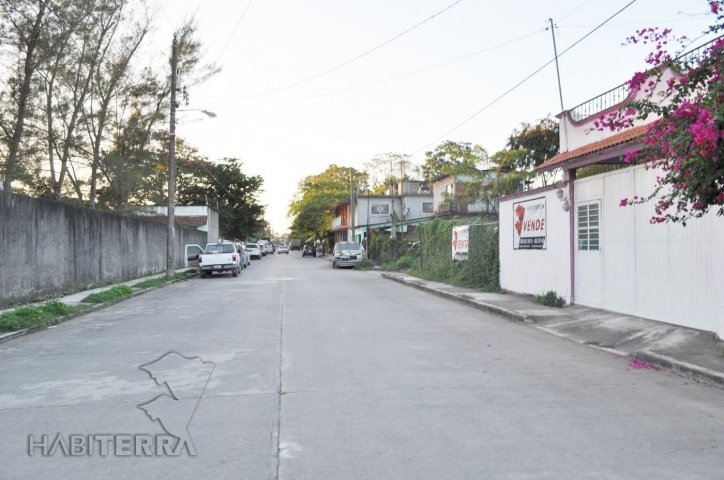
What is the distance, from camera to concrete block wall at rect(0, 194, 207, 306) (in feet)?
47.7

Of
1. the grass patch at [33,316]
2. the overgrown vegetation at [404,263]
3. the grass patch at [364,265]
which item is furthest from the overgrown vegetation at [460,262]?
the grass patch at [33,316]

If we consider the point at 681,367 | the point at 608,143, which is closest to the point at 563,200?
the point at 608,143

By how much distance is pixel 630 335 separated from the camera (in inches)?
382

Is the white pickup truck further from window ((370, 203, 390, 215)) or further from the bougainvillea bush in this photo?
window ((370, 203, 390, 215))

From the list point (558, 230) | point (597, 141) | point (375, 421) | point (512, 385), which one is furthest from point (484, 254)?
point (375, 421)

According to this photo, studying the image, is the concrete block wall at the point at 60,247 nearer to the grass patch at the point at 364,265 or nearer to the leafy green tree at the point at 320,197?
the grass patch at the point at 364,265

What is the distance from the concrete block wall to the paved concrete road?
499 cm

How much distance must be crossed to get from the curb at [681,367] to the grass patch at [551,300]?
529 cm

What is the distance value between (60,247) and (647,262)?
1595 centimetres

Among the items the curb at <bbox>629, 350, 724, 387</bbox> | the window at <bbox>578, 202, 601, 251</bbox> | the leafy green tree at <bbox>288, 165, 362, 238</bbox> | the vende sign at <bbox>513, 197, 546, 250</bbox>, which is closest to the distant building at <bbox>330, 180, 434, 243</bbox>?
the leafy green tree at <bbox>288, 165, 362, 238</bbox>

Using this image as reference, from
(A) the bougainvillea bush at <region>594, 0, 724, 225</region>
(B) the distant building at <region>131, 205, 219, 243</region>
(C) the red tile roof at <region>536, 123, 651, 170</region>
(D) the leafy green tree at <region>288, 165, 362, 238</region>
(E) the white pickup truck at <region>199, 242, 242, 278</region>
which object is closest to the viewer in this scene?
(A) the bougainvillea bush at <region>594, 0, 724, 225</region>

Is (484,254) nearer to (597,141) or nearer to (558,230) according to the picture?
(558,230)

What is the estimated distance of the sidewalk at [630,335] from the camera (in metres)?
7.58

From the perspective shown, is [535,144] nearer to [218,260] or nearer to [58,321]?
[218,260]
